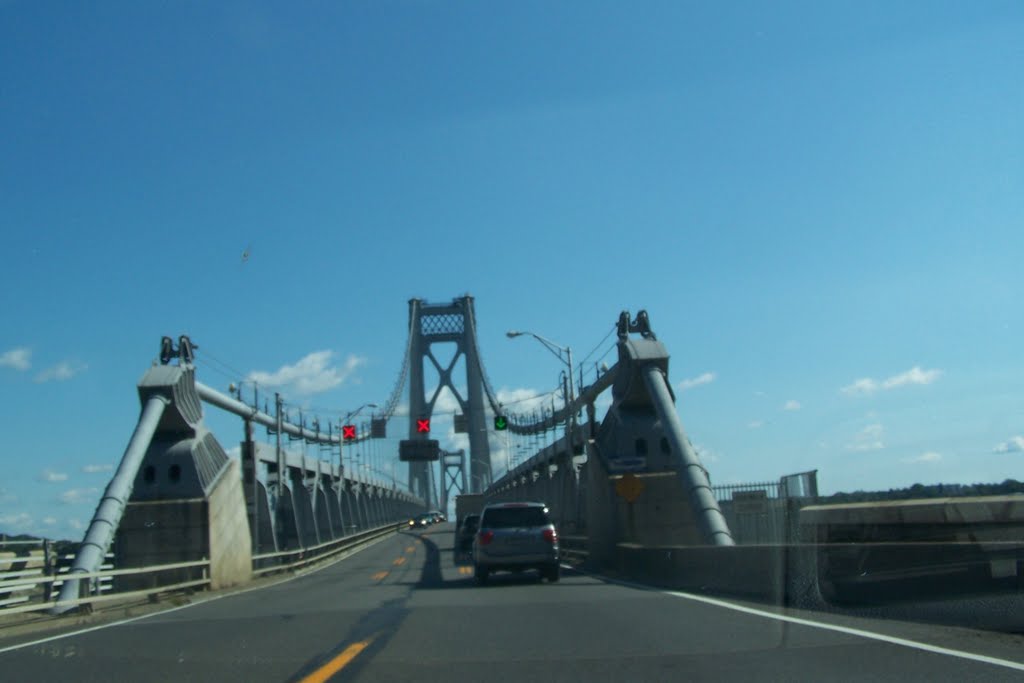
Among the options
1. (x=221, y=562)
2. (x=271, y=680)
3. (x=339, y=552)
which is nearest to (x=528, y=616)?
(x=271, y=680)

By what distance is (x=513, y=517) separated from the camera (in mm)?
23266

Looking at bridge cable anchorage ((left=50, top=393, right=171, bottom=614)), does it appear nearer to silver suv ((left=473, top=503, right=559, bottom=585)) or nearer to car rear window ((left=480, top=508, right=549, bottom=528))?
silver suv ((left=473, top=503, right=559, bottom=585))

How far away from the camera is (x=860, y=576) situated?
13.3m

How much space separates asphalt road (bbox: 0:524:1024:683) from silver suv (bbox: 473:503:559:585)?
475 cm

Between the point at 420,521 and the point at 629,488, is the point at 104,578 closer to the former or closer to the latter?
the point at 629,488

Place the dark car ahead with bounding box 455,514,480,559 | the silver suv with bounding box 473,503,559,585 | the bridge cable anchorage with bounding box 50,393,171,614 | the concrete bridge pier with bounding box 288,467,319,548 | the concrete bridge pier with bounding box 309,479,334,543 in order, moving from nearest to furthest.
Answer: the silver suv with bounding box 473,503,559,585
the bridge cable anchorage with bounding box 50,393,171,614
the dark car ahead with bounding box 455,514,480,559
the concrete bridge pier with bounding box 288,467,319,548
the concrete bridge pier with bounding box 309,479,334,543

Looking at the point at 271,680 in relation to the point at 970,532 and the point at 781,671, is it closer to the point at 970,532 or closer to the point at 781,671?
the point at 781,671

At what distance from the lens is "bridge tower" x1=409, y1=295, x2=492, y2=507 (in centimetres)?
8881

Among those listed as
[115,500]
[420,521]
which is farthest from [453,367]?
[115,500]

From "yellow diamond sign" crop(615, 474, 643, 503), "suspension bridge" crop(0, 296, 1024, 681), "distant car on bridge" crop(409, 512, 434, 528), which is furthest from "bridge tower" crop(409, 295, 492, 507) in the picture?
"yellow diamond sign" crop(615, 474, 643, 503)

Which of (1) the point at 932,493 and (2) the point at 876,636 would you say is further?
(1) the point at 932,493

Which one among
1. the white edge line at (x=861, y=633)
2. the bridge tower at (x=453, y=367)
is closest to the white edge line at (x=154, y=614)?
the white edge line at (x=861, y=633)

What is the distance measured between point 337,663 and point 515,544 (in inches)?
500

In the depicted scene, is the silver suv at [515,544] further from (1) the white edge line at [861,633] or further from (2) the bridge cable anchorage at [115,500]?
(2) the bridge cable anchorage at [115,500]
